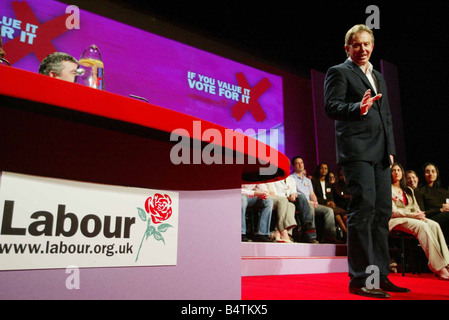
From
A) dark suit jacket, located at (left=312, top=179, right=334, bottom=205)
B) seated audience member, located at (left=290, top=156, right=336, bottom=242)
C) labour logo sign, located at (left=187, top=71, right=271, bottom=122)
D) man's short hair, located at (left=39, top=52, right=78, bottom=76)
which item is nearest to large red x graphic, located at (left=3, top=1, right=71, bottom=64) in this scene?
labour logo sign, located at (left=187, top=71, right=271, bottom=122)

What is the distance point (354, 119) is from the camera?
1747 millimetres

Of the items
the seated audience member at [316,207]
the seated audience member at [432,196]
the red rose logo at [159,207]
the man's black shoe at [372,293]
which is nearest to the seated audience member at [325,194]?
the seated audience member at [316,207]

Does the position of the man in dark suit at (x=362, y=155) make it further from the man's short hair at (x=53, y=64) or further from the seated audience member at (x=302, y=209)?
the seated audience member at (x=302, y=209)

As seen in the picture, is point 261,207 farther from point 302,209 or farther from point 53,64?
point 53,64

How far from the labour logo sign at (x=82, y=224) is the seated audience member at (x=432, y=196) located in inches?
142

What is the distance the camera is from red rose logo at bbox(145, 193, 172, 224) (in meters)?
0.93

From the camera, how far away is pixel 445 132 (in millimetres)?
5648

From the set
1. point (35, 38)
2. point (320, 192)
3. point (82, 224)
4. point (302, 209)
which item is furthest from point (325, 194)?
point (82, 224)

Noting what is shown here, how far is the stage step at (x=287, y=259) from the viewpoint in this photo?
9.71 ft

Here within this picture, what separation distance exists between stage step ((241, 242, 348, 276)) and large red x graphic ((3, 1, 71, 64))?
9.69 feet

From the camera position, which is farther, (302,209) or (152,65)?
(152,65)

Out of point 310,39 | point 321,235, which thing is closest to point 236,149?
point 321,235

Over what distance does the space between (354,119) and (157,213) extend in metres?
1.18

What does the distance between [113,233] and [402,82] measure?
21.7 feet
